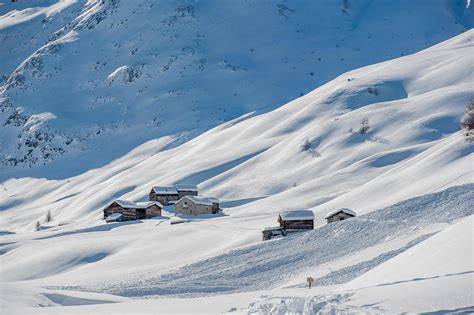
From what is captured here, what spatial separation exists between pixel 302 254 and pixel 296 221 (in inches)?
414

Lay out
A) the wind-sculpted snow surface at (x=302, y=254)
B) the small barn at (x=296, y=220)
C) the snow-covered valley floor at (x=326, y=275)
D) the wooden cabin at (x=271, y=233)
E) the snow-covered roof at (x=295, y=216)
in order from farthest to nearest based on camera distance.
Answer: the snow-covered roof at (x=295, y=216) < the small barn at (x=296, y=220) < the wooden cabin at (x=271, y=233) < the wind-sculpted snow surface at (x=302, y=254) < the snow-covered valley floor at (x=326, y=275)

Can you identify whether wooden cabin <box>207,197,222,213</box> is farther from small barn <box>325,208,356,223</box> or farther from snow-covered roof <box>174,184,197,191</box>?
small barn <box>325,208,356,223</box>

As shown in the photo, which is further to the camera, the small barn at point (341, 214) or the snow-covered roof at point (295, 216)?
the snow-covered roof at point (295, 216)

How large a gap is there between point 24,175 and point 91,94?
29843mm

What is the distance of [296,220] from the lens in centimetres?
4606

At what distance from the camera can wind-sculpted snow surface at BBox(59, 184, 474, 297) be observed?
3091 centimetres

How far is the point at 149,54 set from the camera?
155 m

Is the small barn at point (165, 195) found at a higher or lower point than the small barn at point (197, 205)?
higher

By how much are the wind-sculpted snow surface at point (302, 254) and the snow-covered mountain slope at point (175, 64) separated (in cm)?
8041

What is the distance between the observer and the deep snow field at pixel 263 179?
67.4 feet

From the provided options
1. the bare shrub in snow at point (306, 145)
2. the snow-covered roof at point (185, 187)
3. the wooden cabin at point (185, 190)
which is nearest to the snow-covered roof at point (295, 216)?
the wooden cabin at point (185, 190)

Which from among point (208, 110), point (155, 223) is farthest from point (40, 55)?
point (155, 223)

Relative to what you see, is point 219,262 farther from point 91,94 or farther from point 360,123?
point 91,94

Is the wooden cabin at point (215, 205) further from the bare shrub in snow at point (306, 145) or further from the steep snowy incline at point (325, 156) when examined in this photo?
the bare shrub in snow at point (306, 145)
